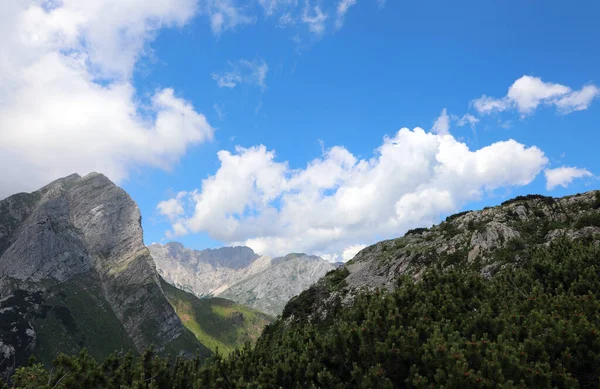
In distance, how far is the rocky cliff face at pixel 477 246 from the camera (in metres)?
33.3

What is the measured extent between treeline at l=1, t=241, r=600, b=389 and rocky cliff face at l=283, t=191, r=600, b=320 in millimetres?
11132

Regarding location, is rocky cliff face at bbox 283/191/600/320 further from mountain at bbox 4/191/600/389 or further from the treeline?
the treeline

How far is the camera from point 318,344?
61.8ft

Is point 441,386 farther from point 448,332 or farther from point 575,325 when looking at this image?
point 575,325

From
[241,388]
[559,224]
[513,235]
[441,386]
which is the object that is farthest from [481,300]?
[559,224]

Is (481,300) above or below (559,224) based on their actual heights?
below

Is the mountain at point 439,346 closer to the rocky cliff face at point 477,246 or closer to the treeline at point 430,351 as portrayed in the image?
the treeline at point 430,351

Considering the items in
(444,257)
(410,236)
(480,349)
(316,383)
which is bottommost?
(316,383)

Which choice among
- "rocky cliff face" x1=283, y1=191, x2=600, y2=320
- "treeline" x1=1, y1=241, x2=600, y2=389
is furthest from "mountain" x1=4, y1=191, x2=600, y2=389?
"rocky cliff face" x1=283, y1=191, x2=600, y2=320

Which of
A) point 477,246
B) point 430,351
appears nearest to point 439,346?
point 430,351

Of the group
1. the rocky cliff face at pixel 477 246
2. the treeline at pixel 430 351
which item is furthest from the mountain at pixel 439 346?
the rocky cliff face at pixel 477 246

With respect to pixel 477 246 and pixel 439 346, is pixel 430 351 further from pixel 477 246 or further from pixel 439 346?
pixel 477 246

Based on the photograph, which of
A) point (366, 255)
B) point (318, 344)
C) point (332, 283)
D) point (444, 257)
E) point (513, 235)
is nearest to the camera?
point (318, 344)

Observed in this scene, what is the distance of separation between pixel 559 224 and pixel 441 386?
32526 millimetres
